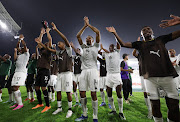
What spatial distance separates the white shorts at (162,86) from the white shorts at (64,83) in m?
2.50

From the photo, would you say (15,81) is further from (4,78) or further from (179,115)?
(179,115)

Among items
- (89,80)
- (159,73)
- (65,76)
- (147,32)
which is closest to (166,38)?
(147,32)

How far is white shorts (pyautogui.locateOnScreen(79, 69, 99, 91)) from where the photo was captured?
2668mm

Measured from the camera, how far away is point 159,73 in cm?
164

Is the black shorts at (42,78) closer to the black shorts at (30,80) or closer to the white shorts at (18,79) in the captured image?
the white shorts at (18,79)

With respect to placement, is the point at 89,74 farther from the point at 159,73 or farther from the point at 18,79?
the point at 18,79

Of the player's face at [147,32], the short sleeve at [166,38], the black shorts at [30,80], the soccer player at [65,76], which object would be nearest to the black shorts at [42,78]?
the soccer player at [65,76]

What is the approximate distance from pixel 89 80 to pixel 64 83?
3.85ft

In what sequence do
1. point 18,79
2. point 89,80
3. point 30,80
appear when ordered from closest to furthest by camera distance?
point 89,80 < point 18,79 < point 30,80

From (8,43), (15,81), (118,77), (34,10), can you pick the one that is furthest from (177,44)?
(8,43)

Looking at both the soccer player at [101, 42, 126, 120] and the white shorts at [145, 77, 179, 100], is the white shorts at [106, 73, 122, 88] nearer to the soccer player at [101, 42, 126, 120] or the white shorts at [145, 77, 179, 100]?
the soccer player at [101, 42, 126, 120]

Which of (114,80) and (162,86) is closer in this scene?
(162,86)

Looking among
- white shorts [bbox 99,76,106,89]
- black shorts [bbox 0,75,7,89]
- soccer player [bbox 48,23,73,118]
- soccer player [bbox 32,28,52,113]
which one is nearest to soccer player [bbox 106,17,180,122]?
soccer player [bbox 48,23,73,118]

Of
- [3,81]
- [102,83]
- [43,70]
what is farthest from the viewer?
[3,81]
